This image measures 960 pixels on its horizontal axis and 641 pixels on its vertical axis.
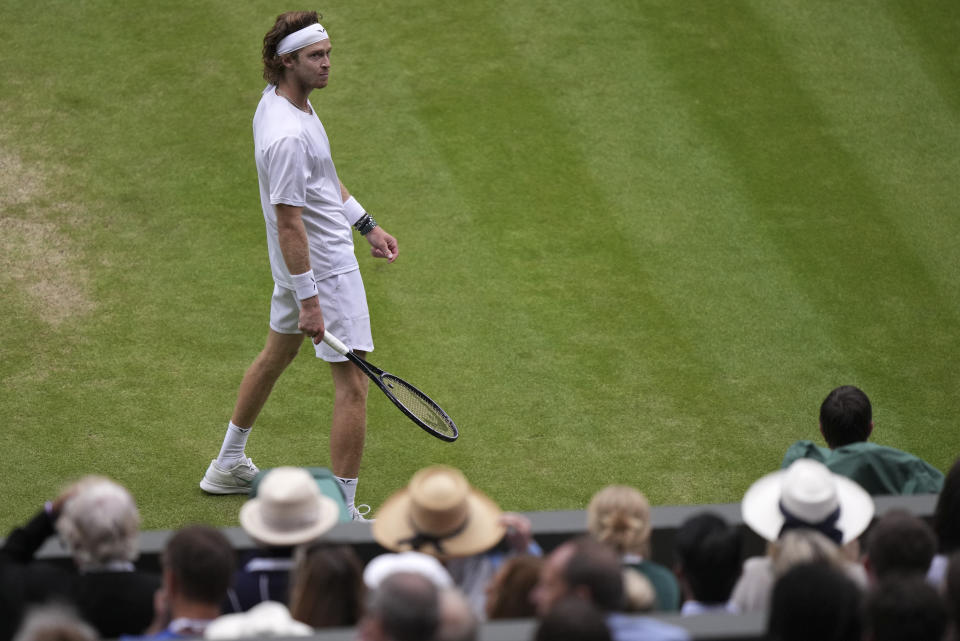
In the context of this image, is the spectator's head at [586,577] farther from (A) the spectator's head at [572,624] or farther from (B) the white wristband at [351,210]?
(B) the white wristband at [351,210]

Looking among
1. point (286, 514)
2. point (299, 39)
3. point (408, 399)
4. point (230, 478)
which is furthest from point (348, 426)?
point (299, 39)

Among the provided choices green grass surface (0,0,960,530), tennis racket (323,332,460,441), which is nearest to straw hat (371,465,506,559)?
tennis racket (323,332,460,441)

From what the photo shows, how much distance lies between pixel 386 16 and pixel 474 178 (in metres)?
2.17

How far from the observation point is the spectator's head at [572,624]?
3639mm

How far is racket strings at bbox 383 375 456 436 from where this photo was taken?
21.5 ft

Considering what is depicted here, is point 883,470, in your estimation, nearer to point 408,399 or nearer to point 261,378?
point 408,399

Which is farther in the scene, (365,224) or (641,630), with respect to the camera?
(365,224)

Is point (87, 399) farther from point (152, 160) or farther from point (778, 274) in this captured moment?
point (778, 274)

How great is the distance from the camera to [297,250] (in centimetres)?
609

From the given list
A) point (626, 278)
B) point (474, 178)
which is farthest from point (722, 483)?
point (474, 178)

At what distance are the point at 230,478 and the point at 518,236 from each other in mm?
2820

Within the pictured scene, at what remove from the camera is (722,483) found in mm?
6789

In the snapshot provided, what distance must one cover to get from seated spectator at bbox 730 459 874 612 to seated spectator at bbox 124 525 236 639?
183 centimetres

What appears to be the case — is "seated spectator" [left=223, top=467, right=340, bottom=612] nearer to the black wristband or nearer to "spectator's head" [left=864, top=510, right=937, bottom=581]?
"spectator's head" [left=864, top=510, right=937, bottom=581]
